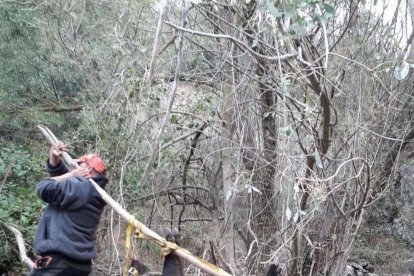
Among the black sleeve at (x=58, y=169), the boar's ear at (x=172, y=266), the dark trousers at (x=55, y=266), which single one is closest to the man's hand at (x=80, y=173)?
the black sleeve at (x=58, y=169)

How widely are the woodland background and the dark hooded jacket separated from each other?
23.1 inches

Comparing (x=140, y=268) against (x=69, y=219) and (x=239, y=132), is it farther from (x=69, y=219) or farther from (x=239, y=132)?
(x=239, y=132)

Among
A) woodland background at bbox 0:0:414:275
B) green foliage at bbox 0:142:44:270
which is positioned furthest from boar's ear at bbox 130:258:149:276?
green foliage at bbox 0:142:44:270

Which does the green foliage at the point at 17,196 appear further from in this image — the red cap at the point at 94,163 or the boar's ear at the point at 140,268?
the boar's ear at the point at 140,268

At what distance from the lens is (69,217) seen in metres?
3.85

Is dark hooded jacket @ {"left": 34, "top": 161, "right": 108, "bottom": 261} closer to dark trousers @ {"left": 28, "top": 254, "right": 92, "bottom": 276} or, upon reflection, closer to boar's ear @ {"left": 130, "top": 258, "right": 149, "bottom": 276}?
dark trousers @ {"left": 28, "top": 254, "right": 92, "bottom": 276}

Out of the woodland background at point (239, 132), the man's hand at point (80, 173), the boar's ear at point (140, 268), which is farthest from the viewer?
the woodland background at point (239, 132)

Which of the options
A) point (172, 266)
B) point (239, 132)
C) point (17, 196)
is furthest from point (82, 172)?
point (17, 196)

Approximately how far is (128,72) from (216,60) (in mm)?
872

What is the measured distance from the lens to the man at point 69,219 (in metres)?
3.74

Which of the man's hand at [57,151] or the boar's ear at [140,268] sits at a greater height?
the man's hand at [57,151]

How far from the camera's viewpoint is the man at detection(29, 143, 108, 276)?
3.74m

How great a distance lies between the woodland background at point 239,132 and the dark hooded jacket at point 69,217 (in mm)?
587

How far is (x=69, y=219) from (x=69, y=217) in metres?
0.01
